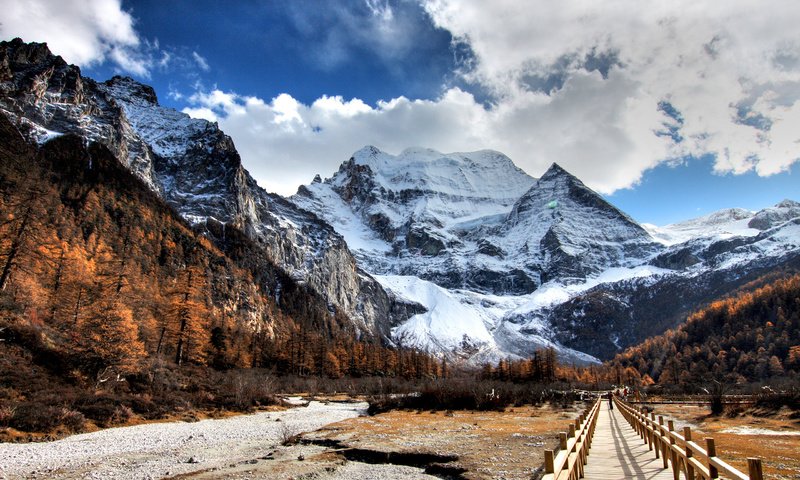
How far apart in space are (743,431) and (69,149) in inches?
5342

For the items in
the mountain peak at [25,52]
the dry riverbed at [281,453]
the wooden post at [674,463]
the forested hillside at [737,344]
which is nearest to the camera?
the wooden post at [674,463]

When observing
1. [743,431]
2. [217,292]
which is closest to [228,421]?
[743,431]

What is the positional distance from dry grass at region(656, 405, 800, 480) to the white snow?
22.1 m

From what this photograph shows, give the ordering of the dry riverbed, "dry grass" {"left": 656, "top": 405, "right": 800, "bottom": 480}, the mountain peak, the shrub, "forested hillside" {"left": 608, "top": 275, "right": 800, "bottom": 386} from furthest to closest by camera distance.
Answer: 1. "forested hillside" {"left": 608, "top": 275, "right": 800, "bottom": 386}
2. the mountain peak
3. the shrub
4. the dry riverbed
5. "dry grass" {"left": 656, "top": 405, "right": 800, "bottom": 480}

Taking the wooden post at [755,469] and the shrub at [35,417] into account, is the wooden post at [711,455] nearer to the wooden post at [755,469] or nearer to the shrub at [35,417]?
the wooden post at [755,469]

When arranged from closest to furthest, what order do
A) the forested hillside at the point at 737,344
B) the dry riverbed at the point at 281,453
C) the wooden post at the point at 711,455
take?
the wooden post at the point at 711,455 < the dry riverbed at the point at 281,453 < the forested hillside at the point at 737,344

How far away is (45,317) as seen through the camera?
148ft

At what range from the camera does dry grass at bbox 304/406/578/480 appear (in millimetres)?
20172

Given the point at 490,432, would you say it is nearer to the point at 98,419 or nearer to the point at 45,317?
the point at 98,419

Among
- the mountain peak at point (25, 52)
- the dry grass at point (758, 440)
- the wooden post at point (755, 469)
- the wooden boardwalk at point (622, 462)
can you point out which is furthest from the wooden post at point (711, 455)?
the mountain peak at point (25, 52)

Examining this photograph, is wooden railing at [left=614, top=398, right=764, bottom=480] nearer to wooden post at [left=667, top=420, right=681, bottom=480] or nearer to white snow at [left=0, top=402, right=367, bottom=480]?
wooden post at [left=667, top=420, right=681, bottom=480]

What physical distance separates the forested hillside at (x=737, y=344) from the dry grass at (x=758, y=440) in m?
94.9

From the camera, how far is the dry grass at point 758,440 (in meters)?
17.3

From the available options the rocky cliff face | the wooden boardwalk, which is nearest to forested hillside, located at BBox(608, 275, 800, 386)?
the wooden boardwalk
